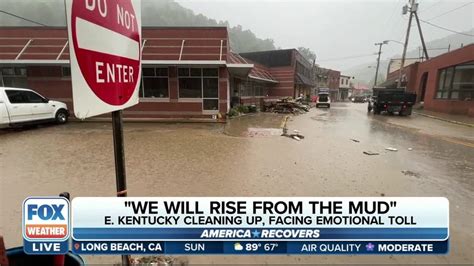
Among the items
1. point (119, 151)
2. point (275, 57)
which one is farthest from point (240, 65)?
point (275, 57)

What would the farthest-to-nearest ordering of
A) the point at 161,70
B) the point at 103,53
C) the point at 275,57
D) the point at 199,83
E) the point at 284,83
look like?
the point at 275,57 < the point at 284,83 < the point at 199,83 < the point at 161,70 < the point at 103,53

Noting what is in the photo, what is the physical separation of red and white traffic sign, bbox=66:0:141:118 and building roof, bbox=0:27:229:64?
13572mm

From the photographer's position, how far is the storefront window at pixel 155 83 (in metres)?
15.2

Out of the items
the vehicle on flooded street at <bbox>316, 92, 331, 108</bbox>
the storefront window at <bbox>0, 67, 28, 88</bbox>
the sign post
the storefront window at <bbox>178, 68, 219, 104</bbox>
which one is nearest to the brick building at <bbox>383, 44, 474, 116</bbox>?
the vehicle on flooded street at <bbox>316, 92, 331, 108</bbox>

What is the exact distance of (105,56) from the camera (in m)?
1.36

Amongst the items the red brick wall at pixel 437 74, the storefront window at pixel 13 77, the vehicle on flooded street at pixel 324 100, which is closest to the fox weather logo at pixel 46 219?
the storefront window at pixel 13 77

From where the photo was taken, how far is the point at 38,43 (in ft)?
50.1

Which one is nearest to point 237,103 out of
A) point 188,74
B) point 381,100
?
point 188,74

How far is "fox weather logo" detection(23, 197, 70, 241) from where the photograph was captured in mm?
1784

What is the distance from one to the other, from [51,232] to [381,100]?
77.3ft

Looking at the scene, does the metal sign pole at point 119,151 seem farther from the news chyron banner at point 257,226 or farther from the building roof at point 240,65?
the building roof at point 240,65

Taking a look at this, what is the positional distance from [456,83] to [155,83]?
2428 cm

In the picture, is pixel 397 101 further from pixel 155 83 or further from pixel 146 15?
pixel 146 15

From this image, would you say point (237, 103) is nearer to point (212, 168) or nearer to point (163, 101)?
point (163, 101)
